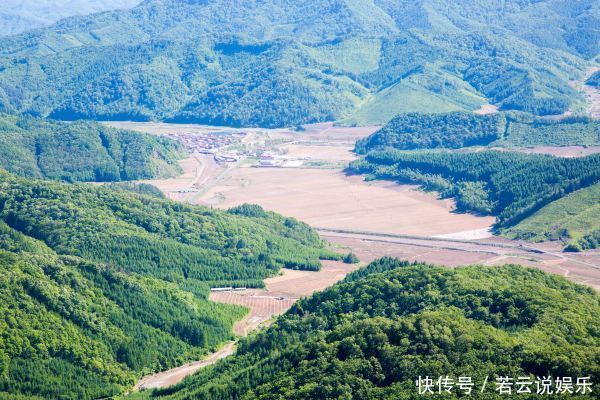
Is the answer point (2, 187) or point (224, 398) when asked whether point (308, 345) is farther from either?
point (2, 187)

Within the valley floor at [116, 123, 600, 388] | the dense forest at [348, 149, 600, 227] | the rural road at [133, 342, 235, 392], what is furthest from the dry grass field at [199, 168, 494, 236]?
the rural road at [133, 342, 235, 392]

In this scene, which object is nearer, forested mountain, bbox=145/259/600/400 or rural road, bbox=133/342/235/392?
forested mountain, bbox=145/259/600/400

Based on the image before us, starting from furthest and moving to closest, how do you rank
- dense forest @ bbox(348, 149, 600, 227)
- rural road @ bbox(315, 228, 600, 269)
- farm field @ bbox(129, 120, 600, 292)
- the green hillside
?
dense forest @ bbox(348, 149, 600, 227)
the green hillside
rural road @ bbox(315, 228, 600, 269)
farm field @ bbox(129, 120, 600, 292)

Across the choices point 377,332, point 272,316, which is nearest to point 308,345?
point 377,332

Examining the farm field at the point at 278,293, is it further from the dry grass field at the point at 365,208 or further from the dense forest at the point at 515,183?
the dense forest at the point at 515,183

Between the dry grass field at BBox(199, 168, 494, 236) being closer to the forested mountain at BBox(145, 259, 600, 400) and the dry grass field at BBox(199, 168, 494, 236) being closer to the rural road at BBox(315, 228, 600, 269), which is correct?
the rural road at BBox(315, 228, 600, 269)

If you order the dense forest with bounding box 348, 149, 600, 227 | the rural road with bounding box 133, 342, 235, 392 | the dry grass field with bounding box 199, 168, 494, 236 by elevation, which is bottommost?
the rural road with bounding box 133, 342, 235, 392

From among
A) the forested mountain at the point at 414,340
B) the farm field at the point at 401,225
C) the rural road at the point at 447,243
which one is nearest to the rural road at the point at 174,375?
the forested mountain at the point at 414,340

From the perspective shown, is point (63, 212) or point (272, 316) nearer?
point (272, 316)
